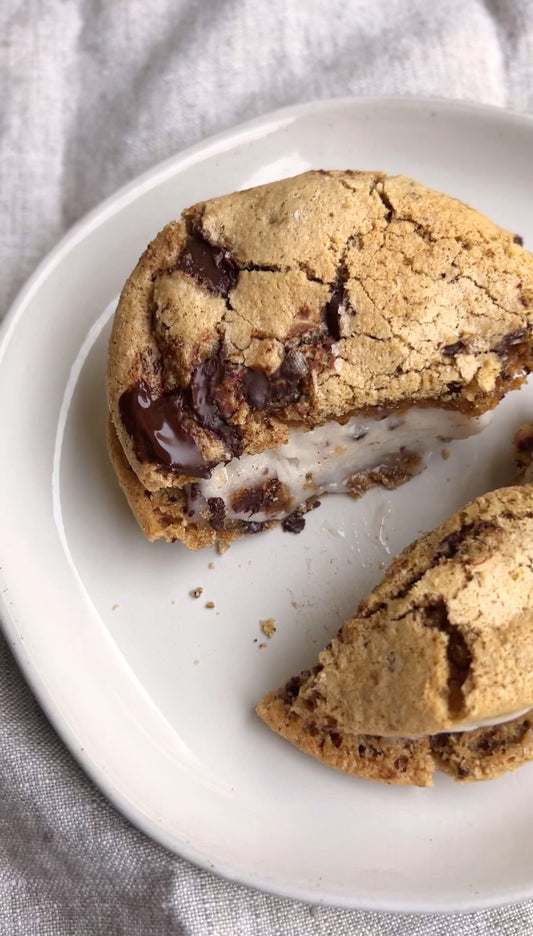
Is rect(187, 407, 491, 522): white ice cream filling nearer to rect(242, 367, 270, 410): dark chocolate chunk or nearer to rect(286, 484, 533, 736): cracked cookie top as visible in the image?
rect(242, 367, 270, 410): dark chocolate chunk

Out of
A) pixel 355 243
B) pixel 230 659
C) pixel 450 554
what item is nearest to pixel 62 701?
pixel 230 659

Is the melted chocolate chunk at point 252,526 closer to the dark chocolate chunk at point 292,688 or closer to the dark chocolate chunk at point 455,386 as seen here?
the dark chocolate chunk at point 292,688

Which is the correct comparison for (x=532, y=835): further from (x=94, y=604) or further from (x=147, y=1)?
(x=147, y=1)

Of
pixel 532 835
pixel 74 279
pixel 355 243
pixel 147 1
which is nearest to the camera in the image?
pixel 355 243

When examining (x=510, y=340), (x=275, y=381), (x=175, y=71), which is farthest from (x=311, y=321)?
(x=175, y=71)

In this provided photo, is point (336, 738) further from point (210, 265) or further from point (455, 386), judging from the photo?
point (210, 265)

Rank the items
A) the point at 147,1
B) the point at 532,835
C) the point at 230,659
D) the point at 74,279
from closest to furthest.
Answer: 1. the point at 532,835
2. the point at 230,659
3. the point at 74,279
4. the point at 147,1

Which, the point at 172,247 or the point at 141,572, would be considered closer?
the point at 172,247
